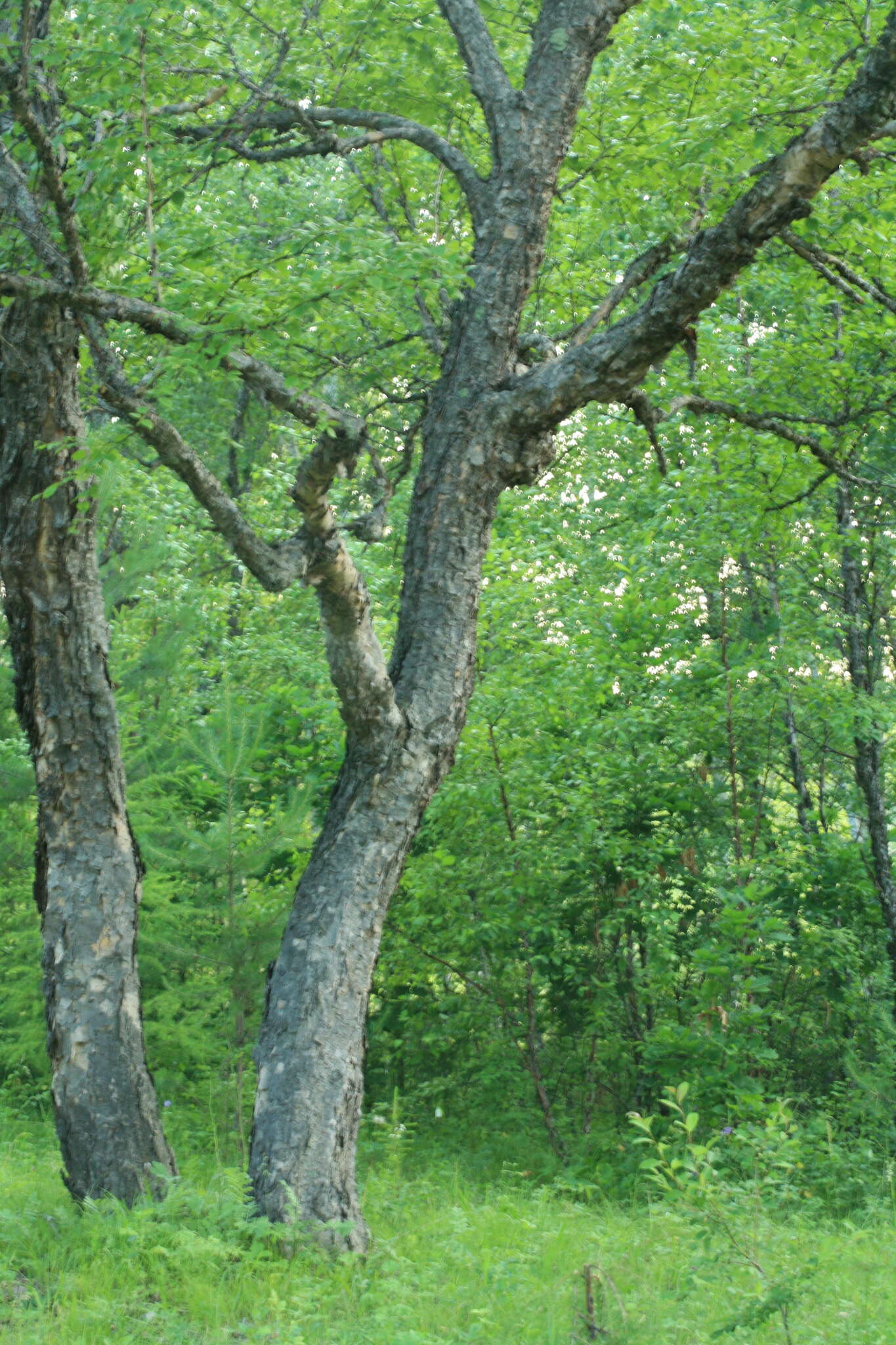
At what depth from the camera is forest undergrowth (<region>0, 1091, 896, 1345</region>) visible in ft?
13.8

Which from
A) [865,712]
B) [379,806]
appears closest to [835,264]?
[379,806]

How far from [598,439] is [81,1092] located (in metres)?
11.9

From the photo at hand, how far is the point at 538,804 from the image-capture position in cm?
885

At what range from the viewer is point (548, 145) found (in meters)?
6.64

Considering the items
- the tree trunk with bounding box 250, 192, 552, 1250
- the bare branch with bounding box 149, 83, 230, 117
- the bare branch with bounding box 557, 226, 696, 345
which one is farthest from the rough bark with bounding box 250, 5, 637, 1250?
the bare branch with bounding box 149, 83, 230, 117

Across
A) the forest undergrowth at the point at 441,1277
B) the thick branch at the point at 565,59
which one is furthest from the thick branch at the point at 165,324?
the forest undergrowth at the point at 441,1277

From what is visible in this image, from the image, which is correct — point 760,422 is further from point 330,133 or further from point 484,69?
point 330,133

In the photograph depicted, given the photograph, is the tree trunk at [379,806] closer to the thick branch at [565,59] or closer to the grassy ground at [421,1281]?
the grassy ground at [421,1281]

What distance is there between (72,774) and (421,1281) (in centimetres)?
269

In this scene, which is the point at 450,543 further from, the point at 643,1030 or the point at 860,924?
the point at 860,924

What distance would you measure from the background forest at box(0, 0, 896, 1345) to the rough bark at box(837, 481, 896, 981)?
6 centimetres

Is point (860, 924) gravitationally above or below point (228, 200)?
below

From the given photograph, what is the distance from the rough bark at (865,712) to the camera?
31.5 ft

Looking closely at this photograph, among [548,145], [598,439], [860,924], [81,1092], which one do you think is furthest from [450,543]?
[598,439]
